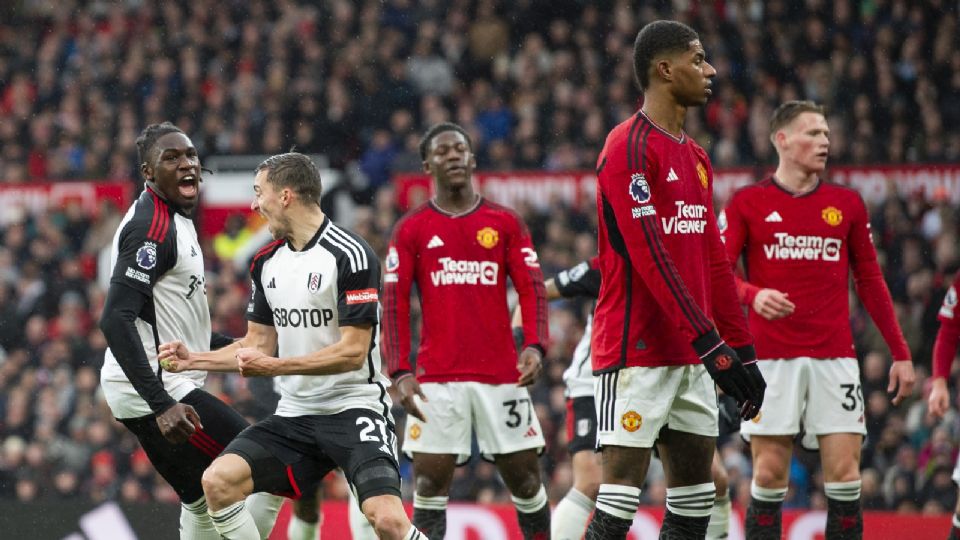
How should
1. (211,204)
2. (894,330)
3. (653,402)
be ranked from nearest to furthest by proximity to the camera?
(653,402) < (894,330) < (211,204)

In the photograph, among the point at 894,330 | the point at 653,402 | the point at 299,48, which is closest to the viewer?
the point at 653,402

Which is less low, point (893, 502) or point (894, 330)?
point (894, 330)

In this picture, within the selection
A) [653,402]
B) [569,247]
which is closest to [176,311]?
[653,402]

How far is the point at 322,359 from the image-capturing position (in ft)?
18.7

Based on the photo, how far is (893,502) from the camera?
34.0 feet

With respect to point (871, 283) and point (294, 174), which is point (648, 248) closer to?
point (294, 174)

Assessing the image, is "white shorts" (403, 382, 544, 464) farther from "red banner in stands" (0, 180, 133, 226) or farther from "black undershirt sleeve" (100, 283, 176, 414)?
"red banner in stands" (0, 180, 133, 226)

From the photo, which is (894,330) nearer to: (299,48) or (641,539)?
(641,539)

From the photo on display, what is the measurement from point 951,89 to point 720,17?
9.74 ft

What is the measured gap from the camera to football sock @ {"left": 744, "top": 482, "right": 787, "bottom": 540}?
696 centimetres

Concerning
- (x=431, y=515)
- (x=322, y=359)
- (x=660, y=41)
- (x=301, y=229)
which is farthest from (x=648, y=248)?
(x=431, y=515)

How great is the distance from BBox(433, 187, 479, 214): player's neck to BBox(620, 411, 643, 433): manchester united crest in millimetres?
2390

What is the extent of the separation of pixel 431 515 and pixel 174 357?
1988 millimetres

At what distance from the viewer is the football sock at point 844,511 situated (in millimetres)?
6816
